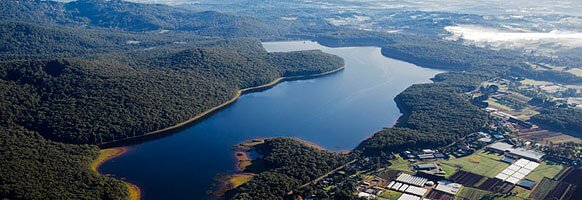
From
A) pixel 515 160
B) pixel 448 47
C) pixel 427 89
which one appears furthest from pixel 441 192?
pixel 448 47

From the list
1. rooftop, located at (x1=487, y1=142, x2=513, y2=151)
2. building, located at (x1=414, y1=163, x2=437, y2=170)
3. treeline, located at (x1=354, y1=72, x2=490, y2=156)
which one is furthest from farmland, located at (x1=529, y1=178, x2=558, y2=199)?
treeline, located at (x1=354, y1=72, x2=490, y2=156)

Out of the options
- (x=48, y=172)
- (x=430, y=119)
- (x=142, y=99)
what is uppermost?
(x=142, y=99)

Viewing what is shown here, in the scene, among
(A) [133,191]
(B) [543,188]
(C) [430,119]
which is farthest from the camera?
(C) [430,119]

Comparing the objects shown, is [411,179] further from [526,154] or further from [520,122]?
[520,122]

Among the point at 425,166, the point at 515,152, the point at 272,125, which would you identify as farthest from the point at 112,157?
the point at 515,152

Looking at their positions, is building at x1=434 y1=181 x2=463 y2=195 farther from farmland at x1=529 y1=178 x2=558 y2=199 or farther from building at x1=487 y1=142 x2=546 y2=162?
building at x1=487 y1=142 x2=546 y2=162

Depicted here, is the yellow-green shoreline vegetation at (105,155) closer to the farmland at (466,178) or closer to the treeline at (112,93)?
the treeline at (112,93)

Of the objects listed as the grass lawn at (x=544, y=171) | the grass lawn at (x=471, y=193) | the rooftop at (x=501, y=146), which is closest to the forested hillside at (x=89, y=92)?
the grass lawn at (x=471, y=193)
